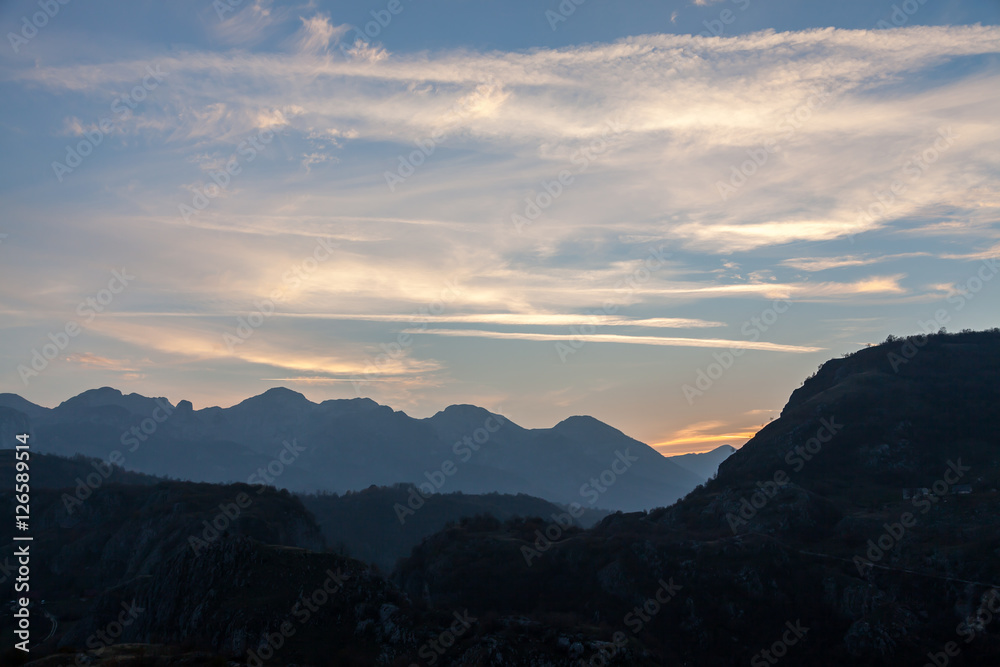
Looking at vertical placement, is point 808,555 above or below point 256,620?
below

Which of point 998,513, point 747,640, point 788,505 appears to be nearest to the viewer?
point 747,640

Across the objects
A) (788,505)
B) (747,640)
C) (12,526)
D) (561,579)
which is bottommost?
(747,640)

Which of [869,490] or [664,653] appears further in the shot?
[869,490]

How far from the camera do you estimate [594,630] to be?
6762cm

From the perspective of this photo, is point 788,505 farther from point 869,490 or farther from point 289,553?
point 289,553

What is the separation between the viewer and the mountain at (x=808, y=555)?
83500 mm

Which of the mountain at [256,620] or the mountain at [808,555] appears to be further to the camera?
the mountain at [808,555]

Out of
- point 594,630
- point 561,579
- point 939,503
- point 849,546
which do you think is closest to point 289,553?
point 594,630

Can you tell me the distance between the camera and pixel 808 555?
326 ft

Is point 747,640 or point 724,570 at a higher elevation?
point 724,570

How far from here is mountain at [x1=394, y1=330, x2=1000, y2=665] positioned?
8350 centimetres

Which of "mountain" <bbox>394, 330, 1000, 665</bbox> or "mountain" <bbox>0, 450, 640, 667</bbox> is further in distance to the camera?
"mountain" <bbox>394, 330, 1000, 665</bbox>

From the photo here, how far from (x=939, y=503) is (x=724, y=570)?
137 feet

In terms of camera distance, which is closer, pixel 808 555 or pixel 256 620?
pixel 256 620
